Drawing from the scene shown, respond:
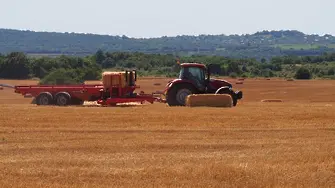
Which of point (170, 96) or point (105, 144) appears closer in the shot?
point (105, 144)

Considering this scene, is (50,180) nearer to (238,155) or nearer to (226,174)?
(226,174)

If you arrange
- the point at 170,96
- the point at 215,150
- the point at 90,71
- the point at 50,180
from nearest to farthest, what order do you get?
the point at 50,180 < the point at 215,150 < the point at 170,96 < the point at 90,71

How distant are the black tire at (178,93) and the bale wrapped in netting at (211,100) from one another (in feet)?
5.68

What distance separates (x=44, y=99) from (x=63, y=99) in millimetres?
782

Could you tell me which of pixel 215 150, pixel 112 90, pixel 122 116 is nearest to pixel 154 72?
pixel 112 90

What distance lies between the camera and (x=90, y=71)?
65.4 metres

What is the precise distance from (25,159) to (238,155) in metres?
4.09

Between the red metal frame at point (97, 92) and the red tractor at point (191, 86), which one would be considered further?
the red metal frame at point (97, 92)

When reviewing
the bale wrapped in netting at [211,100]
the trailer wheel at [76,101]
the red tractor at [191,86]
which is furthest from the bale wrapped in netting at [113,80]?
the bale wrapped in netting at [211,100]

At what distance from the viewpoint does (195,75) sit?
27.7 metres

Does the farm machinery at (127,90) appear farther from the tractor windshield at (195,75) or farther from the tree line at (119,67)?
the tree line at (119,67)

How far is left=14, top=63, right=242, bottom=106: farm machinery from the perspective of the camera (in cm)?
2748

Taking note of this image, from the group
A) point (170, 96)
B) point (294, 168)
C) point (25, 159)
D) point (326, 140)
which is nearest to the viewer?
point (294, 168)

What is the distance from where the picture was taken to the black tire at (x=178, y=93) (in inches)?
1077
